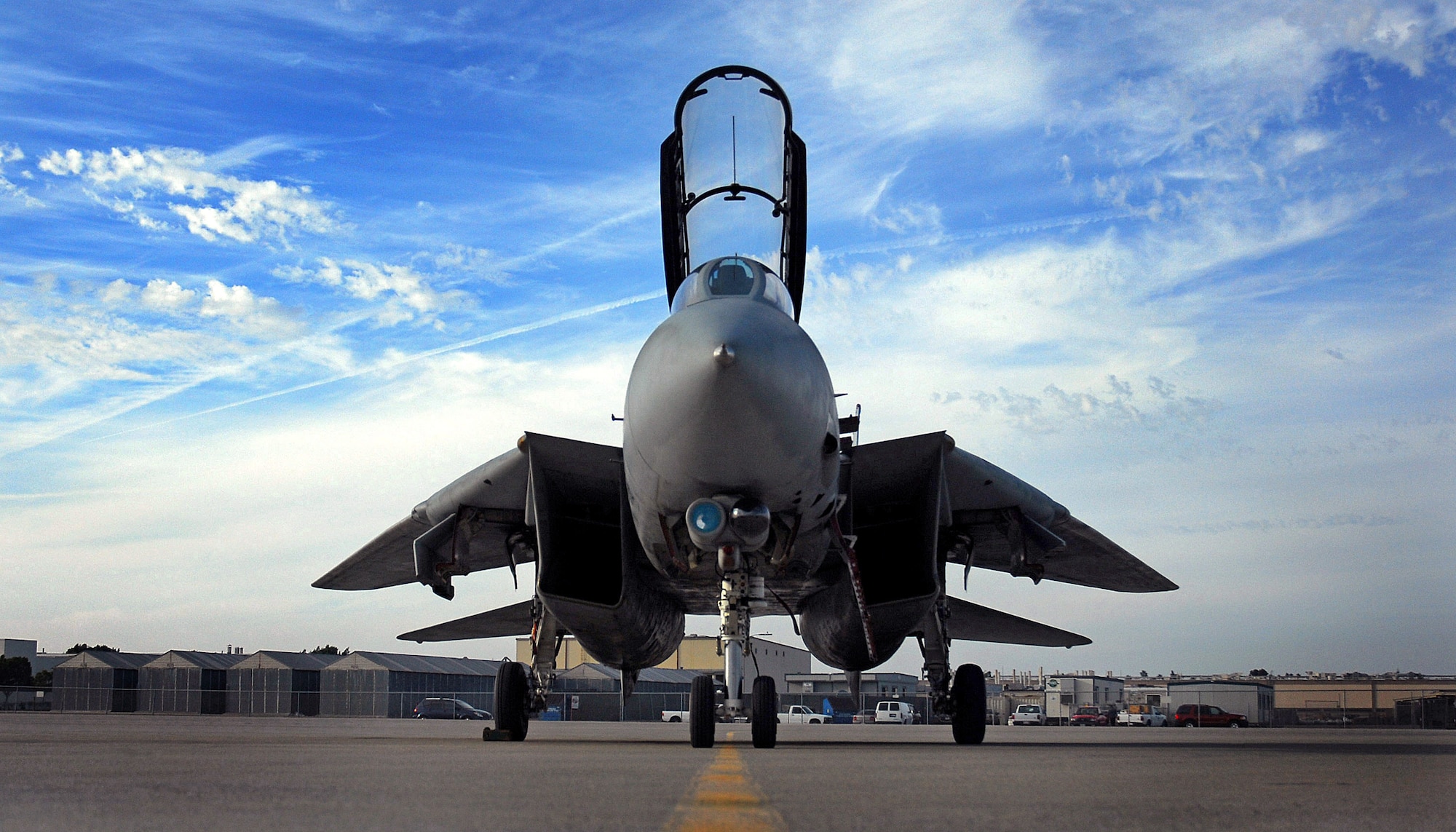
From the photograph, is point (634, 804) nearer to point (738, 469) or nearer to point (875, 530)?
point (738, 469)

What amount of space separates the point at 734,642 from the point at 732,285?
2.62m

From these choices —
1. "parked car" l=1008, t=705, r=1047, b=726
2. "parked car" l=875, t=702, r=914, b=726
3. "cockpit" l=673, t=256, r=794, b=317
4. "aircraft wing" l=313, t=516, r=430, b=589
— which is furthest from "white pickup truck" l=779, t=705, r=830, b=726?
"cockpit" l=673, t=256, r=794, b=317

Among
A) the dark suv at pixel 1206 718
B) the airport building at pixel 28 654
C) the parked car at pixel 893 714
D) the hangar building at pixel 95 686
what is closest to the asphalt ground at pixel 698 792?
the dark suv at pixel 1206 718

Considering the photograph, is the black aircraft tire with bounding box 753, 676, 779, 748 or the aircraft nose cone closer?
the aircraft nose cone

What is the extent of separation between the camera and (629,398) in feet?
25.6

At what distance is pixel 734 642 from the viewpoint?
8.29 m

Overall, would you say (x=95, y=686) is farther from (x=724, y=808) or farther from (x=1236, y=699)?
(x=724, y=808)

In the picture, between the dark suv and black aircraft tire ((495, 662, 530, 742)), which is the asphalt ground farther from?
the dark suv

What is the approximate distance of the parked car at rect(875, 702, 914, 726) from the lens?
46.5 metres

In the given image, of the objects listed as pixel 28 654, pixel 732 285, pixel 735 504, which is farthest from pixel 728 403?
pixel 28 654

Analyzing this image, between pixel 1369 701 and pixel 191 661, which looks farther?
pixel 1369 701

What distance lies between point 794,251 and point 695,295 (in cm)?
204

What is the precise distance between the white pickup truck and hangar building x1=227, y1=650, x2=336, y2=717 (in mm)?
17183

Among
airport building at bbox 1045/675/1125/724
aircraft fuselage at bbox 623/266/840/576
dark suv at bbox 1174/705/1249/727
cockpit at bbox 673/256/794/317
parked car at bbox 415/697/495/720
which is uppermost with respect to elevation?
cockpit at bbox 673/256/794/317
